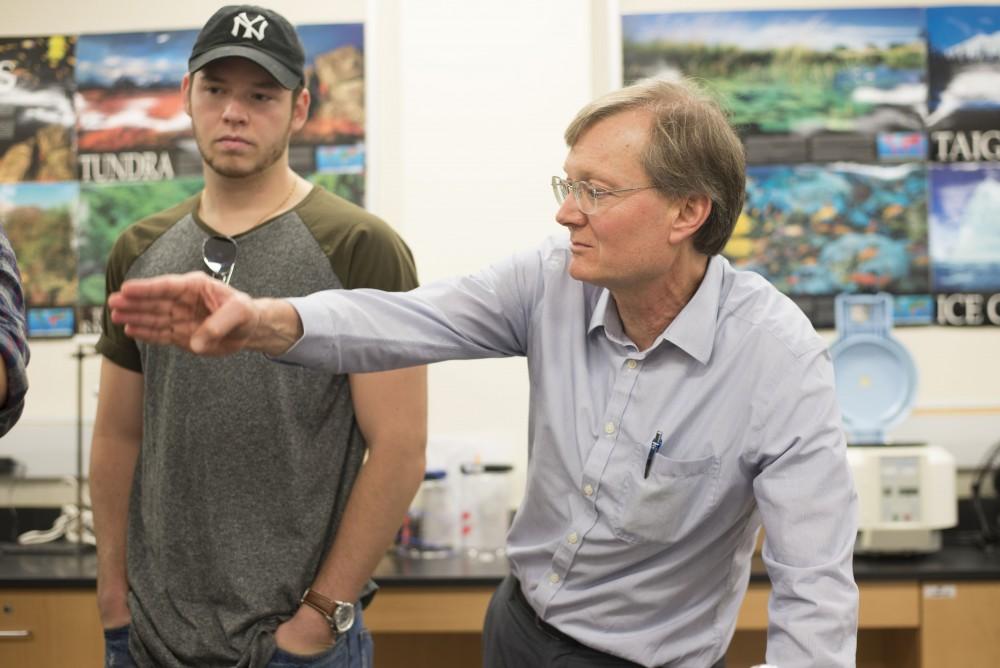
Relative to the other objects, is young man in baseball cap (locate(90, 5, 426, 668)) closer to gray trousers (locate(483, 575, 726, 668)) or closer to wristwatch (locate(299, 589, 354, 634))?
wristwatch (locate(299, 589, 354, 634))

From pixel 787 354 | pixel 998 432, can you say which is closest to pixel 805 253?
pixel 998 432

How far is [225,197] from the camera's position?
6.13ft

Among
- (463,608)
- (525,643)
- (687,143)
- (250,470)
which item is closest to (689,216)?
(687,143)

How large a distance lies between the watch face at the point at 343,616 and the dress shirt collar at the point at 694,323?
58 centimetres

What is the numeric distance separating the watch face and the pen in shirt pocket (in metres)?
0.53

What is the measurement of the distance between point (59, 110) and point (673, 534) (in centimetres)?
268

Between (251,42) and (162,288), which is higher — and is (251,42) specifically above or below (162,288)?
above

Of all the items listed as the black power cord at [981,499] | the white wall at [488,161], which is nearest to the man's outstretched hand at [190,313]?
the white wall at [488,161]

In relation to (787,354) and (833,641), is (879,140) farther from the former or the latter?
(833,641)

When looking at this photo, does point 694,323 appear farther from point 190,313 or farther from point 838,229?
point 838,229

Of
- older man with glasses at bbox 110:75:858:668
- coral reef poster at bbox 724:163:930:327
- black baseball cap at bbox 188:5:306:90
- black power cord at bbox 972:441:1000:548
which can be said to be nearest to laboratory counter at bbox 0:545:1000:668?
black power cord at bbox 972:441:1000:548

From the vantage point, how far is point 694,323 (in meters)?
1.58

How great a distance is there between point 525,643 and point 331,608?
309 mm

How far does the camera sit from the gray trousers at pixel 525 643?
5.29 ft
